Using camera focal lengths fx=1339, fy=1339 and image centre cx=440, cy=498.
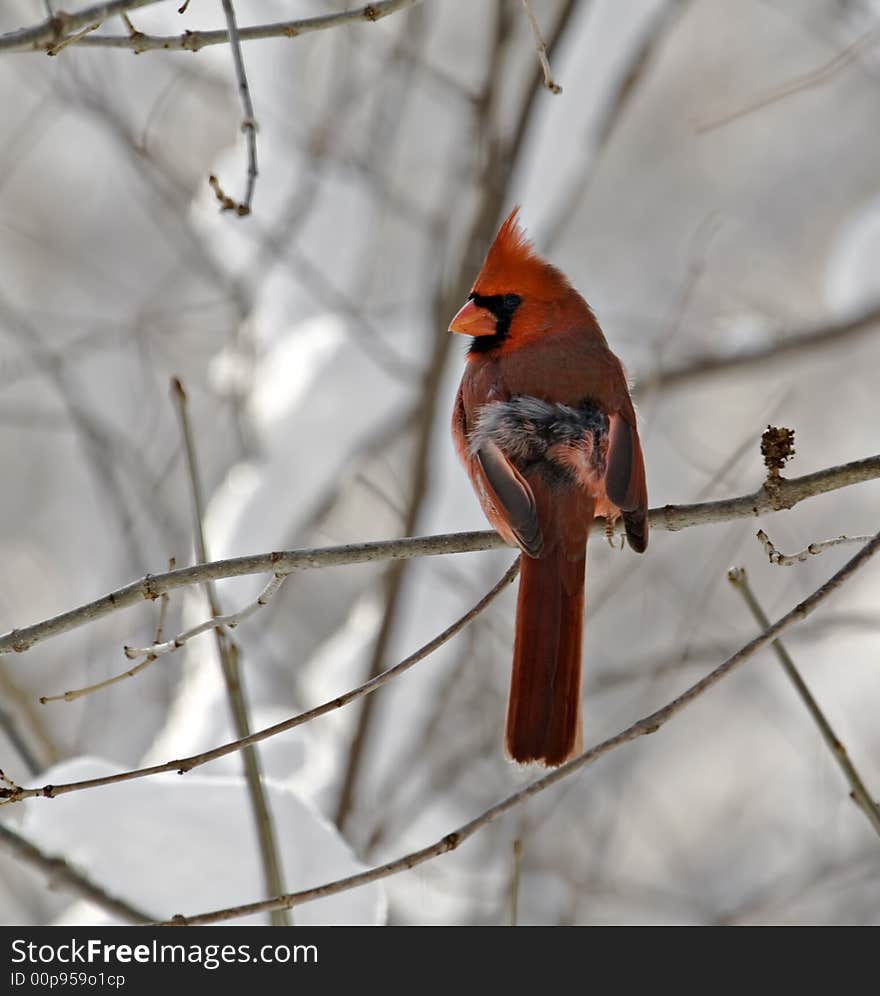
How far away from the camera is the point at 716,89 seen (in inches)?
310

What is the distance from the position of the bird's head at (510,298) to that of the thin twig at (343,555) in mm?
1014

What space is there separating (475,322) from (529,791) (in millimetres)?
1691

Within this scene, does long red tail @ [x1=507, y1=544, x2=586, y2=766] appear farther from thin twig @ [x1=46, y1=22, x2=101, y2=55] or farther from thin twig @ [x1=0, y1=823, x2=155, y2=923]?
thin twig @ [x1=46, y1=22, x2=101, y2=55]

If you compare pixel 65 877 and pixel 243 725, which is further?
pixel 65 877

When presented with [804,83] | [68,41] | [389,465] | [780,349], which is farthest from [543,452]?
[780,349]

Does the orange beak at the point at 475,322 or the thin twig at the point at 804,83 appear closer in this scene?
the thin twig at the point at 804,83

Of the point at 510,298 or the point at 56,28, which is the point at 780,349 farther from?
the point at 56,28

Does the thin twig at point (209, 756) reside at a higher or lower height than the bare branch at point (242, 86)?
lower

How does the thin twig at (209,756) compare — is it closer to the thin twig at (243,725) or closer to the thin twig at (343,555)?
the thin twig at (343,555)

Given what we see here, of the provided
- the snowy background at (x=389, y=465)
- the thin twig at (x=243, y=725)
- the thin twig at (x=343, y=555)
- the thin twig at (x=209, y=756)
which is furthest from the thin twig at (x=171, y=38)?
the snowy background at (x=389, y=465)

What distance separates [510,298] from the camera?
3246 mm

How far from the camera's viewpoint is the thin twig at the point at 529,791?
170 centimetres

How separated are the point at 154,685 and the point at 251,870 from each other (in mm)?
2706
